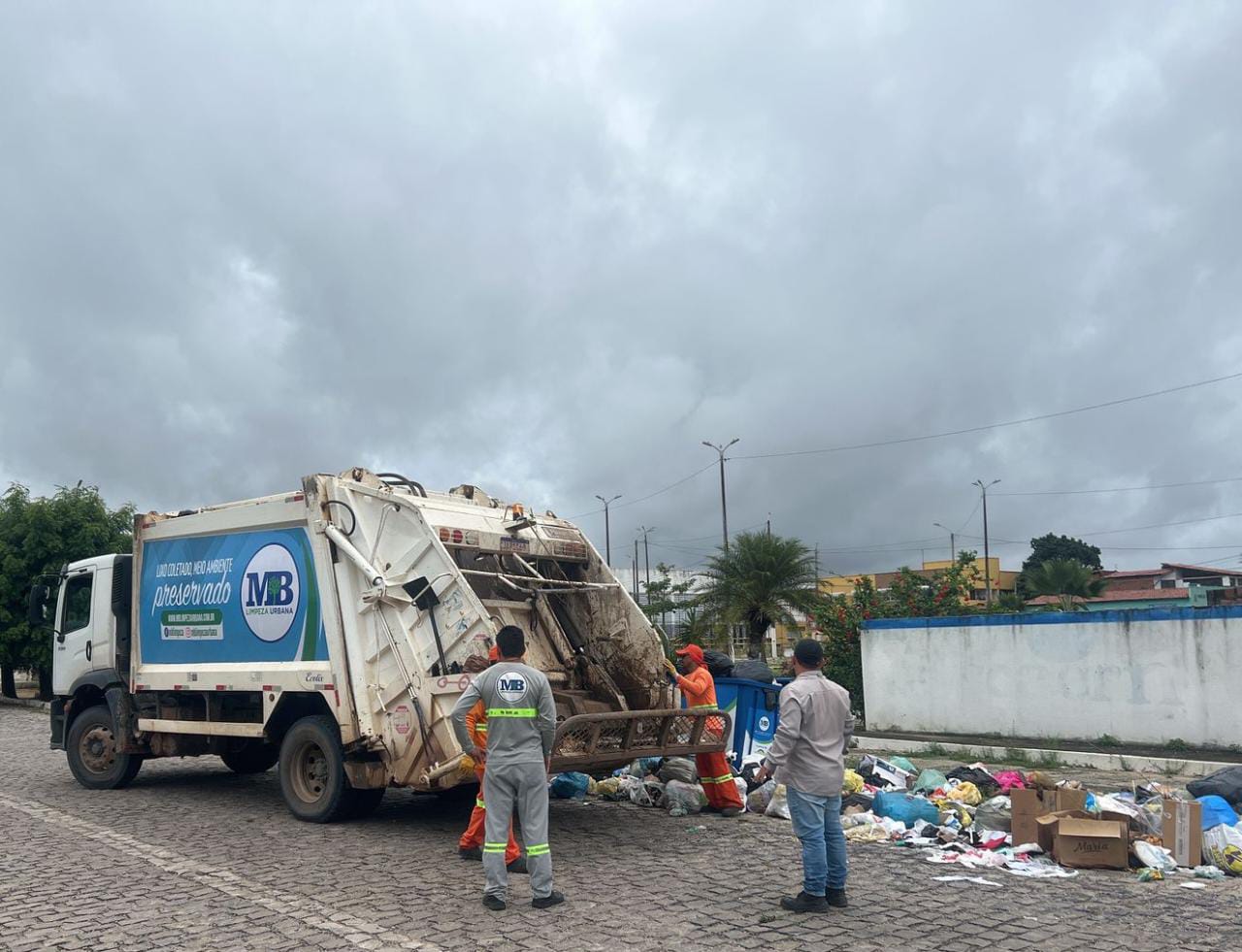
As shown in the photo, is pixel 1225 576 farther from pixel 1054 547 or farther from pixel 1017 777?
pixel 1017 777

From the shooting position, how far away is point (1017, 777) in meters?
9.35

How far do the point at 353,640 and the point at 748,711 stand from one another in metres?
4.04

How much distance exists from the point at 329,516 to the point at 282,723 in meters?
1.95

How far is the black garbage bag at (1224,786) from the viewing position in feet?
26.5

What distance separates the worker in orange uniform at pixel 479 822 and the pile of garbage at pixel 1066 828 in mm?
2613

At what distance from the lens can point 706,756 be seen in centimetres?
884

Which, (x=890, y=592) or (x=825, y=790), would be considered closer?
(x=825, y=790)

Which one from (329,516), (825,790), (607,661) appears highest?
(329,516)

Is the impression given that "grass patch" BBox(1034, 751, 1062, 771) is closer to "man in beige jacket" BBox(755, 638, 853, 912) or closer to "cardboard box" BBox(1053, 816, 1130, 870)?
"cardboard box" BBox(1053, 816, 1130, 870)

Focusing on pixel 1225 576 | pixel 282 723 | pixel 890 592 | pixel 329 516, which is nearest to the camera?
pixel 329 516

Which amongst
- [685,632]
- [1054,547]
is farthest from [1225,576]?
[685,632]

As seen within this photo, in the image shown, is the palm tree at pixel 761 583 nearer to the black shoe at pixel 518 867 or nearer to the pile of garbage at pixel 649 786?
the pile of garbage at pixel 649 786

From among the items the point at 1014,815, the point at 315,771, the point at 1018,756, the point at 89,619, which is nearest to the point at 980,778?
the point at 1014,815

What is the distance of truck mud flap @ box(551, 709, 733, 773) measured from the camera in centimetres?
738
